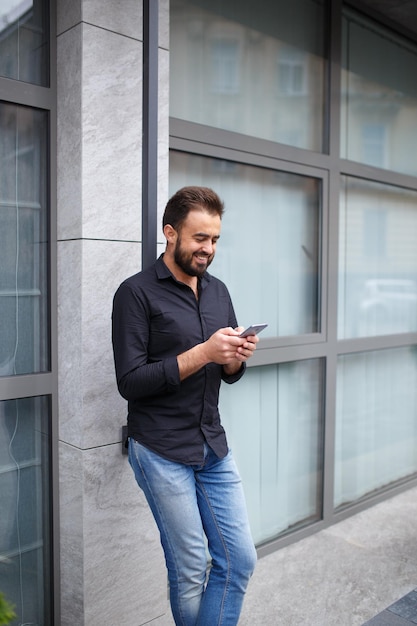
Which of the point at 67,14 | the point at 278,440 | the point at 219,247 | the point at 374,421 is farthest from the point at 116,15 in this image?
the point at 374,421

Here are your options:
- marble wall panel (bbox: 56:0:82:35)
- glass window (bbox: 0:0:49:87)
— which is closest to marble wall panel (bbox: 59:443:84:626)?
glass window (bbox: 0:0:49:87)

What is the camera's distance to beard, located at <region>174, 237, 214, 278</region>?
86.0 inches

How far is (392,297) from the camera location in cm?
462

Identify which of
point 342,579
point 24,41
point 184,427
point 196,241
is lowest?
point 342,579

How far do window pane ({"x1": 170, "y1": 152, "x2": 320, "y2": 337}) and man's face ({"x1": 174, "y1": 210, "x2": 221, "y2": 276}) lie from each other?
0.98 meters

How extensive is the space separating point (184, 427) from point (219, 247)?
1.41m

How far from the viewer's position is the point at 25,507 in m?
2.62

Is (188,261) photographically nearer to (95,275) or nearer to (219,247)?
(95,275)

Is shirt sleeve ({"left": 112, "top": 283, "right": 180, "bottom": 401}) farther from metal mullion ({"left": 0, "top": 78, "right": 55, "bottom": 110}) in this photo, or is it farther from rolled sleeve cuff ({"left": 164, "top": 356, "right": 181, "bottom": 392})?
metal mullion ({"left": 0, "top": 78, "right": 55, "bottom": 110})

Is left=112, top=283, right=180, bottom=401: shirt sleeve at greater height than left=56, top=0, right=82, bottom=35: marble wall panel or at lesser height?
lesser

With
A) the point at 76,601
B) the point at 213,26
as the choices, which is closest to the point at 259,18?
the point at 213,26

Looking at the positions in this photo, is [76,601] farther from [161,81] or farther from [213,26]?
[213,26]

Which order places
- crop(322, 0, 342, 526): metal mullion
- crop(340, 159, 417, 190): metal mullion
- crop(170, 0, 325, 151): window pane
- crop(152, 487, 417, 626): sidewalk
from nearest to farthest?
1. crop(152, 487, 417, 626): sidewalk
2. crop(170, 0, 325, 151): window pane
3. crop(322, 0, 342, 526): metal mullion
4. crop(340, 159, 417, 190): metal mullion

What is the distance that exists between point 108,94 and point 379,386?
9.90ft
